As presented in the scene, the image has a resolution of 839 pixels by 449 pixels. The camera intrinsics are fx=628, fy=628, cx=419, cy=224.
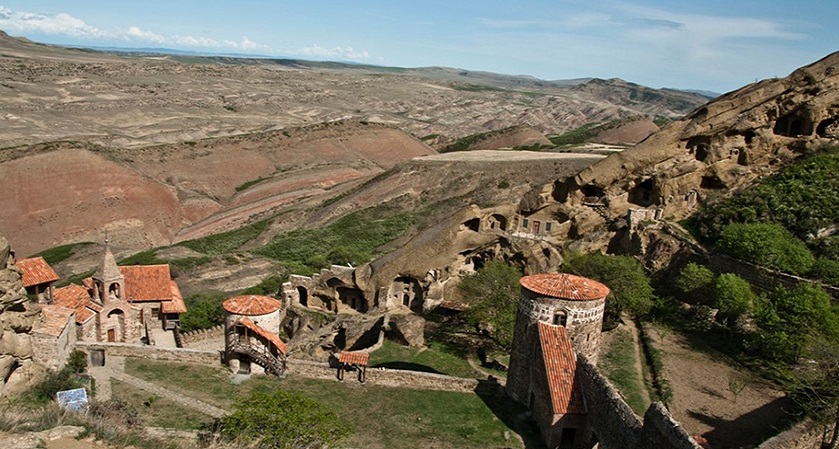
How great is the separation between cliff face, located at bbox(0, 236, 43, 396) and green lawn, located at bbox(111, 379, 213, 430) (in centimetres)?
413

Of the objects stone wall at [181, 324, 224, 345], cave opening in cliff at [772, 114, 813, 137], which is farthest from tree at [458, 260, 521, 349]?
cave opening in cliff at [772, 114, 813, 137]

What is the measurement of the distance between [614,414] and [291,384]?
12065mm

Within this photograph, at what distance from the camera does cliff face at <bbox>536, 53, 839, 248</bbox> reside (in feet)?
120

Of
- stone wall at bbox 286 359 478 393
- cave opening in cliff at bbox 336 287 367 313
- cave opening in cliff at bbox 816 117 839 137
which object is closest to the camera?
stone wall at bbox 286 359 478 393

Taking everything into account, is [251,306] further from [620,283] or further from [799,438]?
[799,438]

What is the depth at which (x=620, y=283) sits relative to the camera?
2861 centimetres

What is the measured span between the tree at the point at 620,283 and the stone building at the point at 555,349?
294 inches

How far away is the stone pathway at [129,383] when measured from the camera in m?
21.0

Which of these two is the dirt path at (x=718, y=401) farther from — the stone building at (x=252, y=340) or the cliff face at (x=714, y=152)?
the stone building at (x=252, y=340)

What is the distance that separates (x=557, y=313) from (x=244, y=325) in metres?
12.1

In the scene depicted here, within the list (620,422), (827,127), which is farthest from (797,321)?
(827,127)

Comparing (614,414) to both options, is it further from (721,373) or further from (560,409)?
(721,373)

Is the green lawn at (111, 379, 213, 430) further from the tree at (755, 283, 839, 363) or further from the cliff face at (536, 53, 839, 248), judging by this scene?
the cliff face at (536, 53, 839, 248)

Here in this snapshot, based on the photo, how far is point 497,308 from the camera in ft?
92.8
